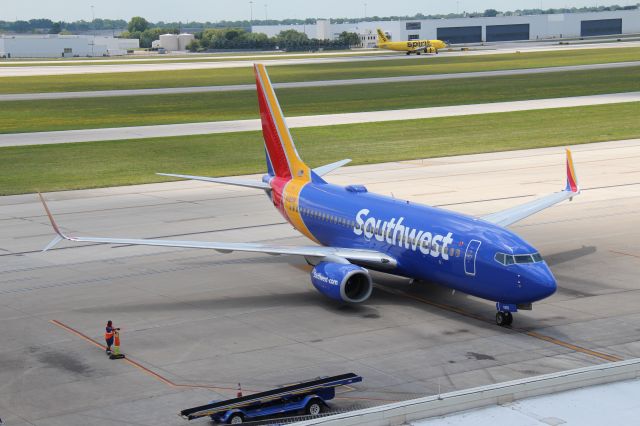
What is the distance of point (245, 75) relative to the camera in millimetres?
175000

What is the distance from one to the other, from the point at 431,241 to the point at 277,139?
13.1 m

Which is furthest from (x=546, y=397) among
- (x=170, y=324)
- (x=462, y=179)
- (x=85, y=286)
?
(x=462, y=179)

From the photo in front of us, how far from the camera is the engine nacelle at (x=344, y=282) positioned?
1497 inches

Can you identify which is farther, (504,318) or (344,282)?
(344,282)

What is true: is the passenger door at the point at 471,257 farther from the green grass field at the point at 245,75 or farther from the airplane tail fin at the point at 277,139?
the green grass field at the point at 245,75

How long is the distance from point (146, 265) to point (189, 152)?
36.6m

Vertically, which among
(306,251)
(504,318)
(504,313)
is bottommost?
(504,318)

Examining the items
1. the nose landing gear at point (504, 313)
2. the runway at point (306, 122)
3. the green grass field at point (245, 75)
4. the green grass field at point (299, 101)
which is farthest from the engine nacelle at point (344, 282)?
the green grass field at point (245, 75)

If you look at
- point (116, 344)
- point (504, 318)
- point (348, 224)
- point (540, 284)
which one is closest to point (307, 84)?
point (348, 224)

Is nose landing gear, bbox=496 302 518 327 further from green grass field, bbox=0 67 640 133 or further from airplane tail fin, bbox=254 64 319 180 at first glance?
green grass field, bbox=0 67 640 133

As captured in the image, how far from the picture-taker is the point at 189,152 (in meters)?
83.3

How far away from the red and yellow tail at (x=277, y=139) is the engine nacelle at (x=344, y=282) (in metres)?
9.62

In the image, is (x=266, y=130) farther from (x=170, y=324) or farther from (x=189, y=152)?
(x=189, y=152)

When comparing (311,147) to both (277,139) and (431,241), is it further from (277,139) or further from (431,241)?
(431,241)
